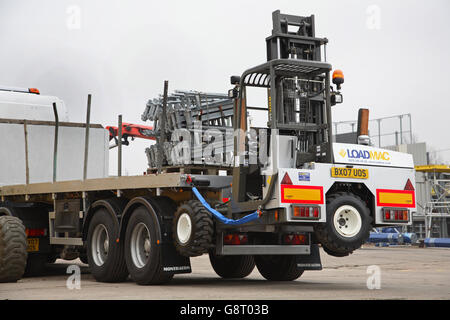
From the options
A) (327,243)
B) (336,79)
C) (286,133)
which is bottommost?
(327,243)

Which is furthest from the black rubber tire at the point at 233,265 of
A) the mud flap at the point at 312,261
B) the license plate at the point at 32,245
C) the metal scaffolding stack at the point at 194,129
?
the license plate at the point at 32,245

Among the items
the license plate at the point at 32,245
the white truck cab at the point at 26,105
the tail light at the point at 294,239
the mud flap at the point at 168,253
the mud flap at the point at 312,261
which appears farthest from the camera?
the white truck cab at the point at 26,105

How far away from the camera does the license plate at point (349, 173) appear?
9.38m

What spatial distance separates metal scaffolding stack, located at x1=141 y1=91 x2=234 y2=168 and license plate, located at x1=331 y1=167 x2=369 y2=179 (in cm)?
251

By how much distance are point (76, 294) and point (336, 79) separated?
15.7 feet

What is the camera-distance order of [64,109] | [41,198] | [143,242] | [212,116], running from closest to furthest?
1. [143,242]
2. [212,116]
3. [41,198]
4. [64,109]

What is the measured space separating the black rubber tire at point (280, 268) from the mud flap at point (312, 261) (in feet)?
0.71

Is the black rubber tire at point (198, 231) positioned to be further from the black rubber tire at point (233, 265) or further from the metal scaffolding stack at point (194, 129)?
the black rubber tire at point (233, 265)

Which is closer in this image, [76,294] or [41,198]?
[76,294]

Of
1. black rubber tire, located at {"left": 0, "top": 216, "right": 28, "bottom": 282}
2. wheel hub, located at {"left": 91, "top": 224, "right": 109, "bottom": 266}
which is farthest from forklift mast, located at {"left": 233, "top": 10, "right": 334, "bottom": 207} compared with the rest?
black rubber tire, located at {"left": 0, "top": 216, "right": 28, "bottom": 282}

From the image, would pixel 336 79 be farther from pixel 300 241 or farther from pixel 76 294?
pixel 76 294

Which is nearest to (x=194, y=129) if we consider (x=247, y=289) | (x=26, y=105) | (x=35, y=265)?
(x=247, y=289)
